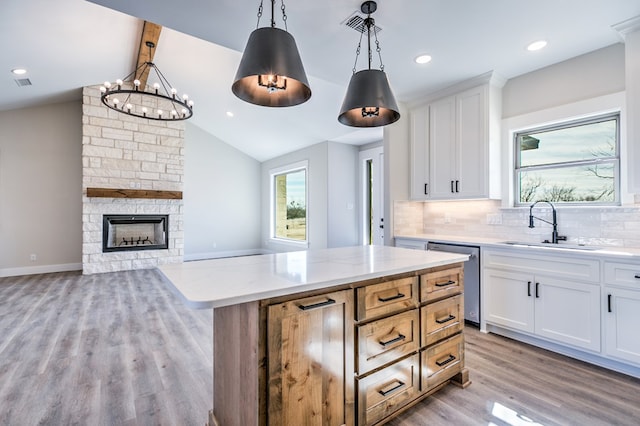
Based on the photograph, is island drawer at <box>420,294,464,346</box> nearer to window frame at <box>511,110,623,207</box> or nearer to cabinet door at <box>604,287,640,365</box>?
cabinet door at <box>604,287,640,365</box>

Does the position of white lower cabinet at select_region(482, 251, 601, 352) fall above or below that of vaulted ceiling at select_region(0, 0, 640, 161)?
below

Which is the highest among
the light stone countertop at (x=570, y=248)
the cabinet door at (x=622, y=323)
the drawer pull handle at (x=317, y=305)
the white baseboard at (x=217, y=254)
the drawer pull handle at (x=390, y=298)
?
the light stone countertop at (x=570, y=248)

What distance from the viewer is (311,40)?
260 centimetres

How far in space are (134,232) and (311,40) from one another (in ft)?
18.3

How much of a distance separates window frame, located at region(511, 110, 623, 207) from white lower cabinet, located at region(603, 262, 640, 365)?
2.48 feet

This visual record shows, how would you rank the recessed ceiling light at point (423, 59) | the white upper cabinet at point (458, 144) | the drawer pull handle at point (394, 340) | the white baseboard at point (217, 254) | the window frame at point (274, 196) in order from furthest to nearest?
1. the white baseboard at point (217, 254)
2. the window frame at point (274, 196)
3. the white upper cabinet at point (458, 144)
4. the recessed ceiling light at point (423, 59)
5. the drawer pull handle at point (394, 340)

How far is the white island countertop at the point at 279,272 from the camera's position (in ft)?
3.84

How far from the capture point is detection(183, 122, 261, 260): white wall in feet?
24.8

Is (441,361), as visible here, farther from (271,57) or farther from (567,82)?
(567,82)

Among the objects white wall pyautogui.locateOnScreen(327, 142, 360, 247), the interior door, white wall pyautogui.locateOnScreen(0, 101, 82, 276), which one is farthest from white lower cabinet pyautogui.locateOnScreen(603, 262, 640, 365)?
white wall pyautogui.locateOnScreen(0, 101, 82, 276)

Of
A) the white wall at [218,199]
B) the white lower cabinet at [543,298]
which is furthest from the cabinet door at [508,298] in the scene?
the white wall at [218,199]

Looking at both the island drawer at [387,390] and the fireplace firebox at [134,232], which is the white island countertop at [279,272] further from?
the fireplace firebox at [134,232]

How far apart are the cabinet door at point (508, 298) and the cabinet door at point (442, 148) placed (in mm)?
1030

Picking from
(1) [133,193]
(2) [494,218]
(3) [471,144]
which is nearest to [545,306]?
(2) [494,218]
